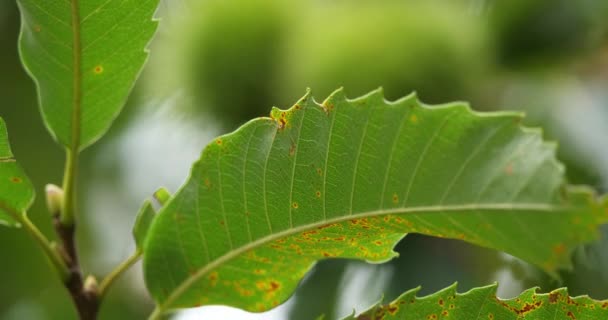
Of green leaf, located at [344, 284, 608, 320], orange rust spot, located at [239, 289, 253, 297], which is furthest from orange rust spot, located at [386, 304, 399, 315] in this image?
orange rust spot, located at [239, 289, 253, 297]

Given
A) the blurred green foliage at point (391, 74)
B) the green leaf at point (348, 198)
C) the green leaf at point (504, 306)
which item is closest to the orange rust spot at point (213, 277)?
the green leaf at point (348, 198)

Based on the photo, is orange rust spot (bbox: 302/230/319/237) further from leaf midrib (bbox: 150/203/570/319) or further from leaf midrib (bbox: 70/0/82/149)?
leaf midrib (bbox: 70/0/82/149)

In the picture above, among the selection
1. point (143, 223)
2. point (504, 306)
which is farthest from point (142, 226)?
point (504, 306)

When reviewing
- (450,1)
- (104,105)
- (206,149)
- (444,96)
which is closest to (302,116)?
(206,149)

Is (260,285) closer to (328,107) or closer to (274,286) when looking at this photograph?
(274,286)

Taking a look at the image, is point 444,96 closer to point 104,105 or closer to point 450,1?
point 450,1

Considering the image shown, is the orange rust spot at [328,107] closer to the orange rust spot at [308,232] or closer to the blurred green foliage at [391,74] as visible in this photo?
the orange rust spot at [308,232]
